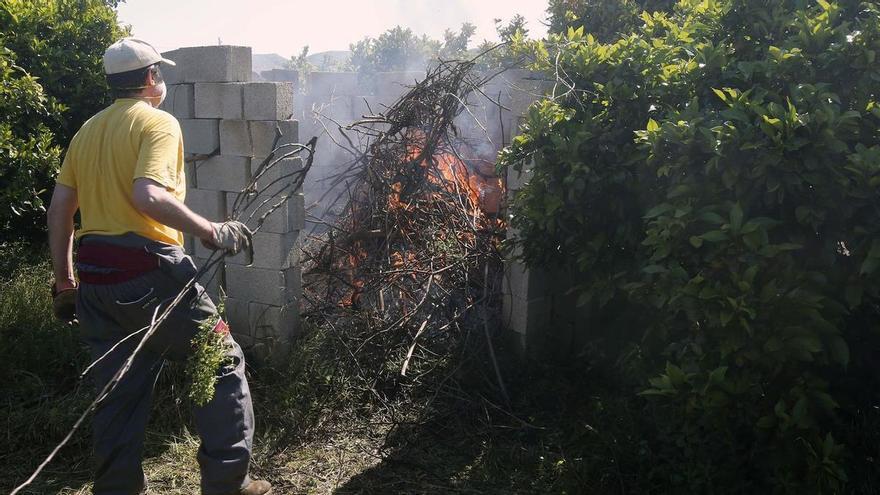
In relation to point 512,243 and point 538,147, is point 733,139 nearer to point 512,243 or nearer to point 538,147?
point 538,147

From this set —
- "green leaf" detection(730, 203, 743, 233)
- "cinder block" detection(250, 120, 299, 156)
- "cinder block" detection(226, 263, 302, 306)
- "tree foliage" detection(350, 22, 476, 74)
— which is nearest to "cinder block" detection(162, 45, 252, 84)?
"cinder block" detection(250, 120, 299, 156)

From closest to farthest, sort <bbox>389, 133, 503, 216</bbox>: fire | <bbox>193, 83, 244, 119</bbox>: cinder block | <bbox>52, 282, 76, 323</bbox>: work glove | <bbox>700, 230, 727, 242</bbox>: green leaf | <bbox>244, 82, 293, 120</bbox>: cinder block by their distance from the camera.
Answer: <bbox>700, 230, 727, 242</bbox>: green leaf, <bbox>52, 282, 76, 323</bbox>: work glove, <bbox>244, 82, 293, 120</bbox>: cinder block, <bbox>193, 83, 244, 119</bbox>: cinder block, <bbox>389, 133, 503, 216</bbox>: fire

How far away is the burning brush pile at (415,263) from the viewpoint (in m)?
5.03

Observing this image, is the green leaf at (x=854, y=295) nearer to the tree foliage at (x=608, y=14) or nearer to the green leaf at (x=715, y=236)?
the green leaf at (x=715, y=236)

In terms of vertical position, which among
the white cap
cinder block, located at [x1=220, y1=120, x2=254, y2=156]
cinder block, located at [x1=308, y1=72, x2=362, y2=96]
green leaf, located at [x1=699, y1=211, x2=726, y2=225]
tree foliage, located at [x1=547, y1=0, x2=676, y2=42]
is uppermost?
tree foliage, located at [x1=547, y1=0, x2=676, y2=42]

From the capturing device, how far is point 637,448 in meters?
3.74

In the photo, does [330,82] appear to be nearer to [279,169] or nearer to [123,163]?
[279,169]

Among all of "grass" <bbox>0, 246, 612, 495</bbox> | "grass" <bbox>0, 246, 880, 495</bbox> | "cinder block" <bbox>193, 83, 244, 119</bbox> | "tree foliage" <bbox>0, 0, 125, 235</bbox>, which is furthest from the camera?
"tree foliage" <bbox>0, 0, 125, 235</bbox>

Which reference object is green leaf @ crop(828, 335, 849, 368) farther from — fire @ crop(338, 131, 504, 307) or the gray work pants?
fire @ crop(338, 131, 504, 307)

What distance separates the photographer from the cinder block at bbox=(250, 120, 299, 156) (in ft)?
16.6

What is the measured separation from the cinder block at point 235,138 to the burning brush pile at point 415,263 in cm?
87

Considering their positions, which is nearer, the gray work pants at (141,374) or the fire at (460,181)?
the gray work pants at (141,374)

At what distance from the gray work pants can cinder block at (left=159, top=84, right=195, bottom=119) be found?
2.22 m

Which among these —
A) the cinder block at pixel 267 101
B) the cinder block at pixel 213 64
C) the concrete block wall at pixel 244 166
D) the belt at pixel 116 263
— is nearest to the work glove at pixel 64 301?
the belt at pixel 116 263
